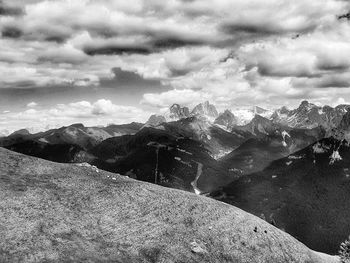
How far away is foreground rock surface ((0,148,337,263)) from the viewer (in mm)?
95688

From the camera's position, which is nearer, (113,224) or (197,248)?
(197,248)

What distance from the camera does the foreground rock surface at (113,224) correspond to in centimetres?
9569

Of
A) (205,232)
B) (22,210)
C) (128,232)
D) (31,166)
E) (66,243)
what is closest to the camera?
(66,243)

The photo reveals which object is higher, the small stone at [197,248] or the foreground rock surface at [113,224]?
the foreground rock surface at [113,224]

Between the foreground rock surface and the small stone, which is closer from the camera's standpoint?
the foreground rock surface

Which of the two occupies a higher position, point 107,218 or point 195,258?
point 107,218

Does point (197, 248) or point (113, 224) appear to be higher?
point (113, 224)

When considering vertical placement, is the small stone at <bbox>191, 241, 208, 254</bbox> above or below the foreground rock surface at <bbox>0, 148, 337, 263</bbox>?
below

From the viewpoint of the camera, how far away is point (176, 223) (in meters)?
123

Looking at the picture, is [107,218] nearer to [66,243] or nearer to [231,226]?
[66,243]

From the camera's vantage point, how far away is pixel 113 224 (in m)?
115

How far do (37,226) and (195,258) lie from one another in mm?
41855


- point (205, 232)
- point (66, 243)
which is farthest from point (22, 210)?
point (205, 232)

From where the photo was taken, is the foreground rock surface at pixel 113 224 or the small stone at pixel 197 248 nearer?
the foreground rock surface at pixel 113 224
